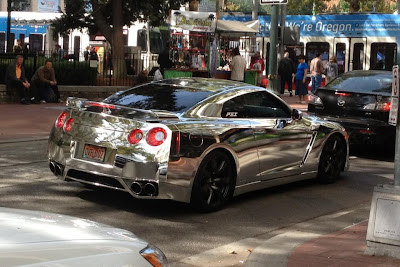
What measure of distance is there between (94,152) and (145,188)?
0.77 m

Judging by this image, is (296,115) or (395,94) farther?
(296,115)

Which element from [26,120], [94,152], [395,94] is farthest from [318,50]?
[395,94]

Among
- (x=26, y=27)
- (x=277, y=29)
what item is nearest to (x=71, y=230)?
(x=277, y=29)

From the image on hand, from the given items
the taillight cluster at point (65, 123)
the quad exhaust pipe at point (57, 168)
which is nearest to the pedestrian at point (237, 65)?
the taillight cluster at point (65, 123)

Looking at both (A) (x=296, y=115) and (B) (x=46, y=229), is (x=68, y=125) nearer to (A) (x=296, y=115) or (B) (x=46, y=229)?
(A) (x=296, y=115)

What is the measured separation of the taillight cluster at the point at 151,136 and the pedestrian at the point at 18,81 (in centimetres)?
1281

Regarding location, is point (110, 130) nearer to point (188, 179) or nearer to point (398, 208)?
point (188, 179)

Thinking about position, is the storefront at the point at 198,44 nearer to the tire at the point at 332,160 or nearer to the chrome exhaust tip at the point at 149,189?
the tire at the point at 332,160

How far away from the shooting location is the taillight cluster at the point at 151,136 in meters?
7.36

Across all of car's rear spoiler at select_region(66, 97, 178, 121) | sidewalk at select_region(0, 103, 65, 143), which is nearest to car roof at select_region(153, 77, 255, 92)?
car's rear spoiler at select_region(66, 97, 178, 121)

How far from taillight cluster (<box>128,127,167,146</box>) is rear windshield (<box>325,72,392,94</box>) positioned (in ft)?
20.6

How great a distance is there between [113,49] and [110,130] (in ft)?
62.4

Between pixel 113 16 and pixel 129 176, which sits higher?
pixel 113 16

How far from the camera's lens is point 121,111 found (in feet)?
25.2
